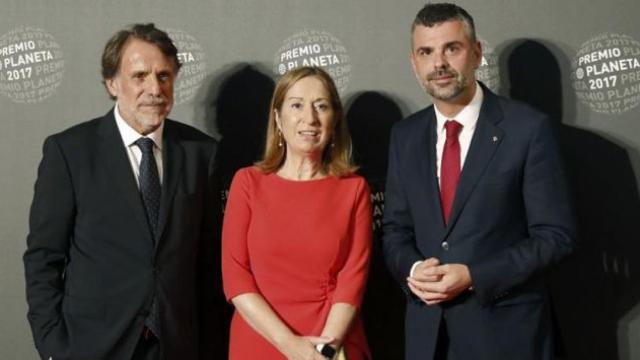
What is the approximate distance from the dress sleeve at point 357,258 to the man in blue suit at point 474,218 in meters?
0.12

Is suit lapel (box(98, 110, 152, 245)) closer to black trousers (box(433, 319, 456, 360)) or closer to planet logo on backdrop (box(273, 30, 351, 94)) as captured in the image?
planet logo on backdrop (box(273, 30, 351, 94))

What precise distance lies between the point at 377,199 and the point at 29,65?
1.64 meters

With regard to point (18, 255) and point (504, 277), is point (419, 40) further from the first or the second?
point (18, 255)

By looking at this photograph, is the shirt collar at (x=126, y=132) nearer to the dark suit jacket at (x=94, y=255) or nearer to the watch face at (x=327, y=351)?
the dark suit jacket at (x=94, y=255)

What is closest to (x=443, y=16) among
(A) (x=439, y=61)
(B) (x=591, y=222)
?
(A) (x=439, y=61)

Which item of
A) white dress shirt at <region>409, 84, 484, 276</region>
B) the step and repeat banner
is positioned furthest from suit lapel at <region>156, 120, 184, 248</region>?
white dress shirt at <region>409, 84, 484, 276</region>

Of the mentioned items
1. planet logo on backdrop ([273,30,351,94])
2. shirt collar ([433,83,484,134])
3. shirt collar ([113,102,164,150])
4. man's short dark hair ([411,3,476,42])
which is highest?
man's short dark hair ([411,3,476,42])

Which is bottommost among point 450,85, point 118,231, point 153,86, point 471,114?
point 118,231

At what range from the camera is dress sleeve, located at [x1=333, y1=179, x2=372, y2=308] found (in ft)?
8.02

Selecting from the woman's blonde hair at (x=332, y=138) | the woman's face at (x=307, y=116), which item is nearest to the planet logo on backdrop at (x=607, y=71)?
the woman's blonde hair at (x=332, y=138)

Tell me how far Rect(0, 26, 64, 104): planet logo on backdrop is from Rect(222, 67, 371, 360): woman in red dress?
1.14 meters

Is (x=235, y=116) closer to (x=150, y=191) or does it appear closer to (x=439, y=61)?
(x=150, y=191)

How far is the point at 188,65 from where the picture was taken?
10.5ft

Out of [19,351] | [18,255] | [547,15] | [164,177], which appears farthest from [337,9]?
Answer: [19,351]
